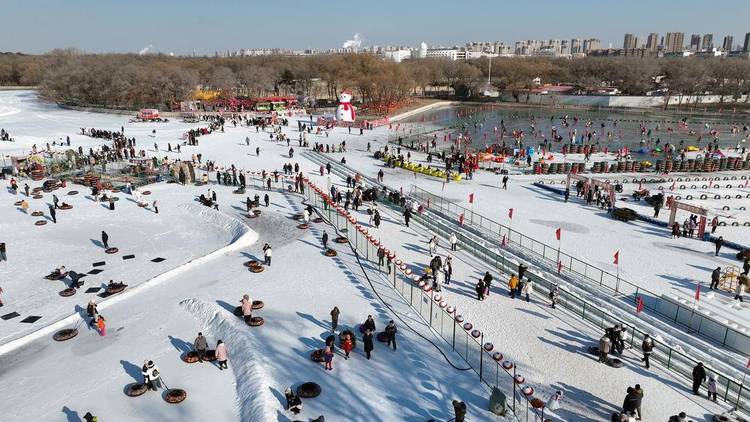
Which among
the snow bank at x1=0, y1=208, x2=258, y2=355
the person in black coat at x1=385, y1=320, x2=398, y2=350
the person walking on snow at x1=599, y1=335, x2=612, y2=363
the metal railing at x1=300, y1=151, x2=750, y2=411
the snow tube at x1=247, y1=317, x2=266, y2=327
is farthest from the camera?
the snow bank at x1=0, y1=208, x2=258, y2=355

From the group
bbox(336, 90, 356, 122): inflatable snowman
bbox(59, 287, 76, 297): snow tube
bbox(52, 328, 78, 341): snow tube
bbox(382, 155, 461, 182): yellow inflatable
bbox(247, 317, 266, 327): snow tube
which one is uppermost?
bbox(336, 90, 356, 122): inflatable snowman

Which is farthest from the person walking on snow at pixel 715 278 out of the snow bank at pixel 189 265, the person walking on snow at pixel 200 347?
the snow bank at pixel 189 265

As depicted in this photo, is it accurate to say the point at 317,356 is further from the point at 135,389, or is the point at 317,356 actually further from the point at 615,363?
the point at 615,363

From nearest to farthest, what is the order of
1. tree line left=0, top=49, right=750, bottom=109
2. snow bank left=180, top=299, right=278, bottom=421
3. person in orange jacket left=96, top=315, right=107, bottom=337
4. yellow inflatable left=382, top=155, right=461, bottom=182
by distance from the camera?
snow bank left=180, top=299, right=278, bottom=421 → person in orange jacket left=96, top=315, right=107, bottom=337 → yellow inflatable left=382, top=155, right=461, bottom=182 → tree line left=0, top=49, right=750, bottom=109

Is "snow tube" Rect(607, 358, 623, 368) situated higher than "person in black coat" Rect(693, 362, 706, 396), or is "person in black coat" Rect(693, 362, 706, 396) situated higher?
"person in black coat" Rect(693, 362, 706, 396)

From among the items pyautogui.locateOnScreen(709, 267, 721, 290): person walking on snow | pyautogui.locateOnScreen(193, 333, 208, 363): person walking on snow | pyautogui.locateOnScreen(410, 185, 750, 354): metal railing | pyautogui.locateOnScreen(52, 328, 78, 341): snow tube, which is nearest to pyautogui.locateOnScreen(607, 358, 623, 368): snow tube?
pyautogui.locateOnScreen(410, 185, 750, 354): metal railing

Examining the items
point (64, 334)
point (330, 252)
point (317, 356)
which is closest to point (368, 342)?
point (317, 356)

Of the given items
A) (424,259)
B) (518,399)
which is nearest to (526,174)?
(424,259)

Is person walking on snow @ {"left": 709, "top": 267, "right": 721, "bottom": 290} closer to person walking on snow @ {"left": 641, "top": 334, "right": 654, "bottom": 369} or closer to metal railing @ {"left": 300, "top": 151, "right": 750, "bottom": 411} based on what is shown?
metal railing @ {"left": 300, "top": 151, "right": 750, "bottom": 411}
